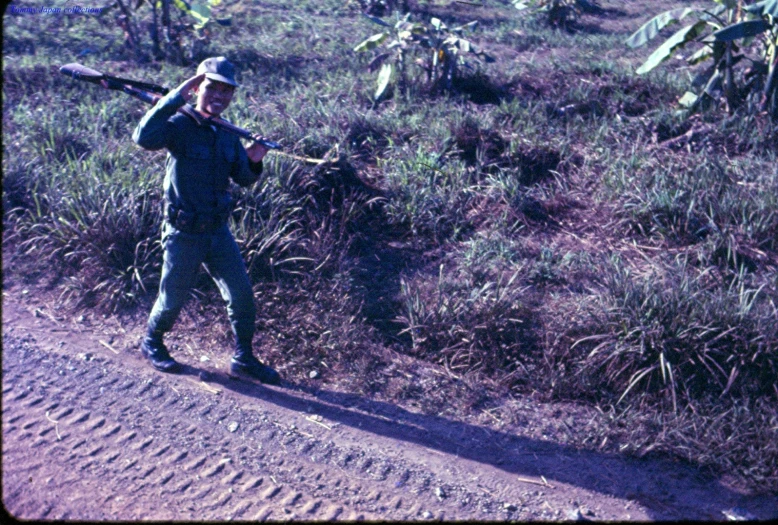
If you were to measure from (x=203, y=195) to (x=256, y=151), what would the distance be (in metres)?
0.41

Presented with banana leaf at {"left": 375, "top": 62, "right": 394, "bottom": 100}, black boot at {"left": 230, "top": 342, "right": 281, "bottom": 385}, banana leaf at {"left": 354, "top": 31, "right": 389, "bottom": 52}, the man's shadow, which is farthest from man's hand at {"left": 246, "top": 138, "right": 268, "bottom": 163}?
banana leaf at {"left": 354, "top": 31, "right": 389, "bottom": 52}

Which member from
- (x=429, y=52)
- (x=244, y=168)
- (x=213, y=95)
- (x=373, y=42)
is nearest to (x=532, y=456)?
(x=244, y=168)

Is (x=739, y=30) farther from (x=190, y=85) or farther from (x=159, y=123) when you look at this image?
(x=159, y=123)

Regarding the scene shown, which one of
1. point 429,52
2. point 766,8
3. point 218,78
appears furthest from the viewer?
point 429,52

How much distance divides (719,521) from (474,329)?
1.89 metres

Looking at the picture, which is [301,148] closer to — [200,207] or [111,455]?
[200,207]

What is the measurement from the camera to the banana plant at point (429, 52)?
8.57 m

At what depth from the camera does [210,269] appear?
4.54 m

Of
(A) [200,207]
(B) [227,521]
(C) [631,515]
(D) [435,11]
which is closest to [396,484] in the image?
(B) [227,521]

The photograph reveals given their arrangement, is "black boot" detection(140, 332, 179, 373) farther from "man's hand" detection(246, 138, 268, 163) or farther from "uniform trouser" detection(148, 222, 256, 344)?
"man's hand" detection(246, 138, 268, 163)

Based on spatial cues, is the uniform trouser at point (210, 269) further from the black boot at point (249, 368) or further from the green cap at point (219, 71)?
the green cap at point (219, 71)

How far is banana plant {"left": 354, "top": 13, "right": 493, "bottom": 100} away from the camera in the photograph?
8.57 meters

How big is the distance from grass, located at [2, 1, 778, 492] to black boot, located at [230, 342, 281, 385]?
0.70ft

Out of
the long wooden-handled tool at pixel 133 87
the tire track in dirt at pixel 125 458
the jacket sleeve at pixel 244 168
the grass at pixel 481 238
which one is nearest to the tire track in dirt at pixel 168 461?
the tire track in dirt at pixel 125 458
